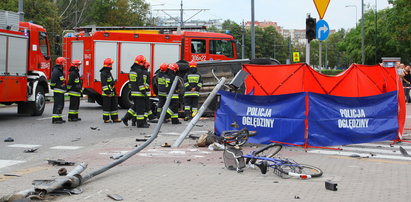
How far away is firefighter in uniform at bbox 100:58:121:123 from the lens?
51.7ft

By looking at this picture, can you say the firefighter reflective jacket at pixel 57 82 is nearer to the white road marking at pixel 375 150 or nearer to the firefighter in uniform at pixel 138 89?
the firefighter in uniform at pixel 138 89

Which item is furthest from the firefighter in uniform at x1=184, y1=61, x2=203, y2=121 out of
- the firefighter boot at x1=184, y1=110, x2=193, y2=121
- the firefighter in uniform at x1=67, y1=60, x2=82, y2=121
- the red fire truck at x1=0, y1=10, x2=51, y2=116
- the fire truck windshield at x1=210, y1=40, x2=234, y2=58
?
the fire truck windshield at x1=210, y1=40, x2=234, y2=58

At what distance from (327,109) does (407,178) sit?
318 cm

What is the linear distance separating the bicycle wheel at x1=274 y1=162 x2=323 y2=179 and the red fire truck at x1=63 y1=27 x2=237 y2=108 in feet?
45.6

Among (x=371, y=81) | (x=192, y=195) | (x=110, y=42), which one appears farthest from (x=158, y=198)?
(x=110, y=42)

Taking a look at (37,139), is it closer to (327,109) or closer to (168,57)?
(327,109)

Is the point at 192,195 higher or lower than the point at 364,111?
lower

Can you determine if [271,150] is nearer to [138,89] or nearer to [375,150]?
[375,150]

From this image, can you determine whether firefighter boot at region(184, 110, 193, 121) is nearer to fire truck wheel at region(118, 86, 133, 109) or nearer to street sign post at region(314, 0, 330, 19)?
fire truck wheel at region(118, 86, 133, 109)

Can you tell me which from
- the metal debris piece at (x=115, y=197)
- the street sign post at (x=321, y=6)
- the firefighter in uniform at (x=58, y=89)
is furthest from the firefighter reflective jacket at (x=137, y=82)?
the metal debris piece at (x=115, y=197)

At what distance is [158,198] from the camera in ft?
20.6

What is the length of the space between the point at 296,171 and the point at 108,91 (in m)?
9.04

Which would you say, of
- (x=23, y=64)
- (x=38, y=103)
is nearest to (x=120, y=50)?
(x=38, y=103)

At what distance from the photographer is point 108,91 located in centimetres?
1575
